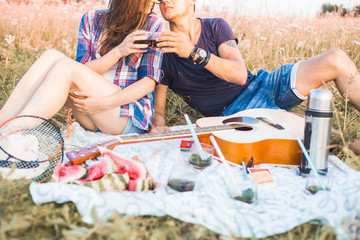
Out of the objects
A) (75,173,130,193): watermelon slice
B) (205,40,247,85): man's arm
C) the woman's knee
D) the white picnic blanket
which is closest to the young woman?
(205,40,247,85): man's arm

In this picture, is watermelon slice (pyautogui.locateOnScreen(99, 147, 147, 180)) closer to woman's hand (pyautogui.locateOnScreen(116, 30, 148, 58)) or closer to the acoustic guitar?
the acoustic guitar

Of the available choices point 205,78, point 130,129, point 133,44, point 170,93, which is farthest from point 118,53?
point 170,93

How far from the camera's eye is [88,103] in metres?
2.64

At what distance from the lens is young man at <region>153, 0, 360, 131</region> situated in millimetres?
2660

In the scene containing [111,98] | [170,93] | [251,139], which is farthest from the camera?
[170,93]

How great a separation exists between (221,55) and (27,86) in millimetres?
1659

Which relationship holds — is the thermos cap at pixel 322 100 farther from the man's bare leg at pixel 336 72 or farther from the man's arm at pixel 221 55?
the man's arm at pixel 221 55

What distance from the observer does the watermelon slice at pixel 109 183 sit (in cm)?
179

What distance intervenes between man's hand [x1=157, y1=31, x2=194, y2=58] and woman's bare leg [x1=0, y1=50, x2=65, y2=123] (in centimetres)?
89

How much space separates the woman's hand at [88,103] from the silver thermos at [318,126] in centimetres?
156

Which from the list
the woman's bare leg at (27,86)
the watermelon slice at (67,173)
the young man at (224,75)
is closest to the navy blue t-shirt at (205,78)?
the young man at (224,75)

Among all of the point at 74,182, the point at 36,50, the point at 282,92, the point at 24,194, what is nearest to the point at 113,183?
the point at 74,182

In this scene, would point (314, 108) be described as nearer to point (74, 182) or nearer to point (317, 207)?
point (317, 207)

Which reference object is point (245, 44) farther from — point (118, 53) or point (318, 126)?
point (318, 126)
